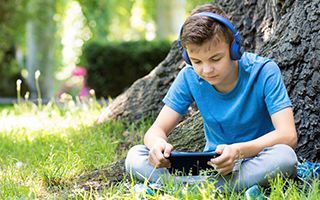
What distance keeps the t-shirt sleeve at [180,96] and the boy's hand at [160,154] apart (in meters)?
0.35

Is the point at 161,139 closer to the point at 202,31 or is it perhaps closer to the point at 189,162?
the point at 189,162

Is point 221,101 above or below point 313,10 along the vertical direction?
below

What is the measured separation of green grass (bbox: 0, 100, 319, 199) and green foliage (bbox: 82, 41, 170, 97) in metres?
6.26

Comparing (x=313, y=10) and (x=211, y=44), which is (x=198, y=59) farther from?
(x=313, y=10)

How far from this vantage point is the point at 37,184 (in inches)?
144

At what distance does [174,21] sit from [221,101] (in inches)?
644

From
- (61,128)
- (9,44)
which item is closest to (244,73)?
(61,128)

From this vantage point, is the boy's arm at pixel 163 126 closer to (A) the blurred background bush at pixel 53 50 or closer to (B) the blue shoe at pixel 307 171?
(B) the blue shoe at pixel 307 171

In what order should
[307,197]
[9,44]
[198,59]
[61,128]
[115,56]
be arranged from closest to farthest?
[307,197]
[198,59]
[61,128]
[115,56]
[9,44]

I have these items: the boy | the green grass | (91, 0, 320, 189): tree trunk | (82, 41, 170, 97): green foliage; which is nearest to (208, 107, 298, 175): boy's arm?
the boy

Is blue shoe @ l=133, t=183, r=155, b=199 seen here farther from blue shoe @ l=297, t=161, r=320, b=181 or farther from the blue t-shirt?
blue shoe @ l=297, t=161, r=320, b=181

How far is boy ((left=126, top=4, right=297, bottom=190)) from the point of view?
3096 mm

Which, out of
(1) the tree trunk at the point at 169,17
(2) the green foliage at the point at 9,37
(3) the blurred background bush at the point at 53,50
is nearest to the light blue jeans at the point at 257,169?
(3) the blurred background bush at the point at 53,50

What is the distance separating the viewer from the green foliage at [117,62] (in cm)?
1330
